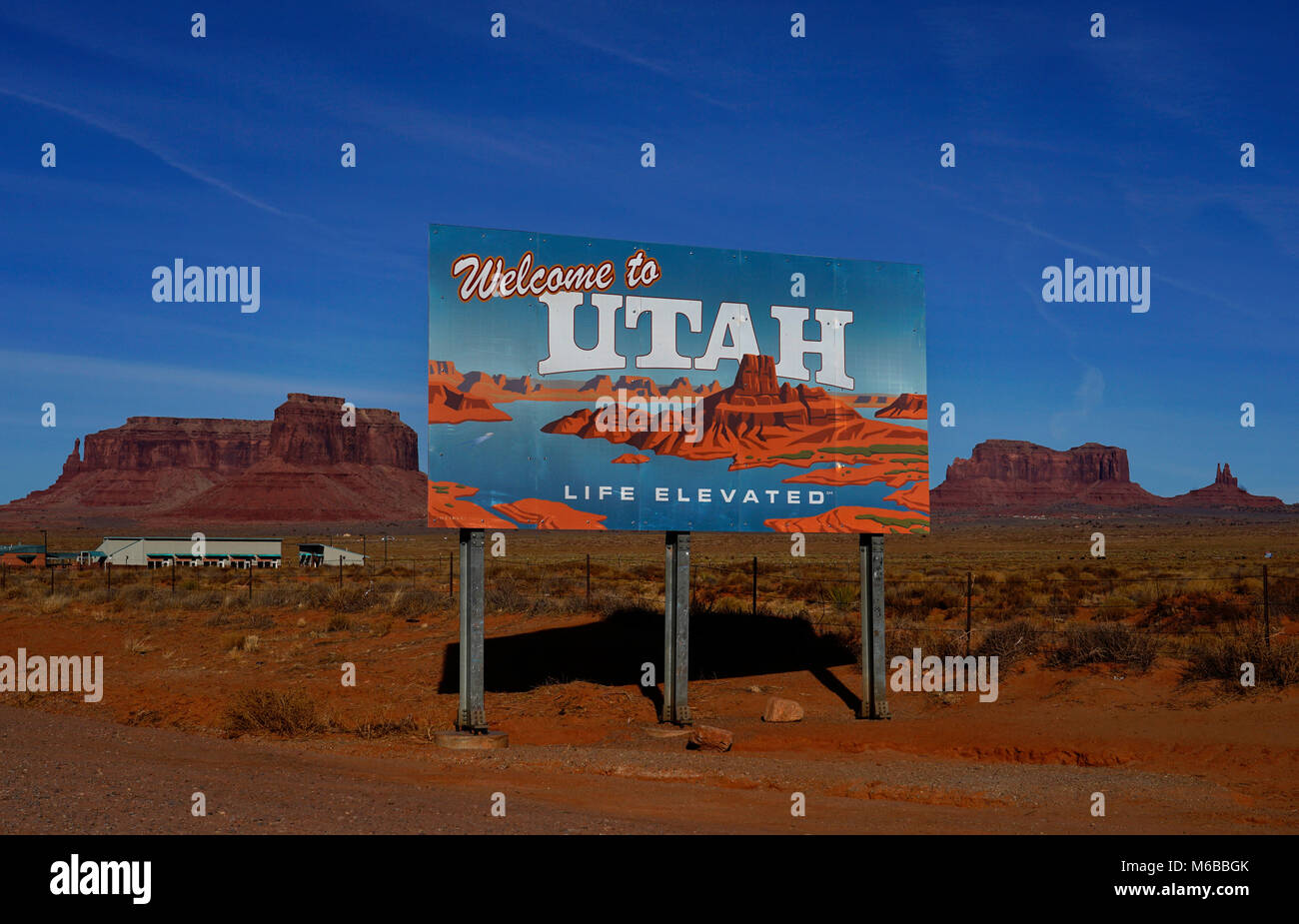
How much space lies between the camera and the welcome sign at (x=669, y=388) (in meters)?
13.2

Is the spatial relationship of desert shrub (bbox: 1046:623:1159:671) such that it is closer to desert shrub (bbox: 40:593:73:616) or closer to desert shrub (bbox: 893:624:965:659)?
desert shrub (bbox: 893:624:965:659)

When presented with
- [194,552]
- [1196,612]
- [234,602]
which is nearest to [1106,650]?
[1196,612]

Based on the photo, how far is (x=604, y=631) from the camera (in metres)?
21.6

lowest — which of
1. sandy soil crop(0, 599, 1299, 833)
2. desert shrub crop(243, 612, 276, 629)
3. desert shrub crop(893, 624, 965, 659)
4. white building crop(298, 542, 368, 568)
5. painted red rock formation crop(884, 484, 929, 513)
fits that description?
sandy soil crop(0, 599, 1299, 833)

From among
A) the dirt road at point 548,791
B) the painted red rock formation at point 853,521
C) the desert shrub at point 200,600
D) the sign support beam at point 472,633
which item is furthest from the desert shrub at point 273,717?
the desert shrub at point 200,600

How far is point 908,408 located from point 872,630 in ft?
11.0

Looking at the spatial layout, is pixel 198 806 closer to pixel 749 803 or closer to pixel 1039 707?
pixel 749 803

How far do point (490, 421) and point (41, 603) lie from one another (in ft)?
85.0

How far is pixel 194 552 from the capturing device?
56500 mm

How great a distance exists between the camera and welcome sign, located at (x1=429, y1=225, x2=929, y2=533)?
521 inches

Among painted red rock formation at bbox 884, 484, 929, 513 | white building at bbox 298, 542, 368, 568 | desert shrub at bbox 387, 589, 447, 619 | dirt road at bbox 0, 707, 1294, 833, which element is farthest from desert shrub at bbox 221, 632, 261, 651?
white building at bbox 298, 542, 368, 568

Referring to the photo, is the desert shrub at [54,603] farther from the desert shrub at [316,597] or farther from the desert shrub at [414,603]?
the desert shrub at [414,603]

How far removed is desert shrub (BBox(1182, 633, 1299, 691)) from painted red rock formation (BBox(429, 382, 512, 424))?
1104 cm
